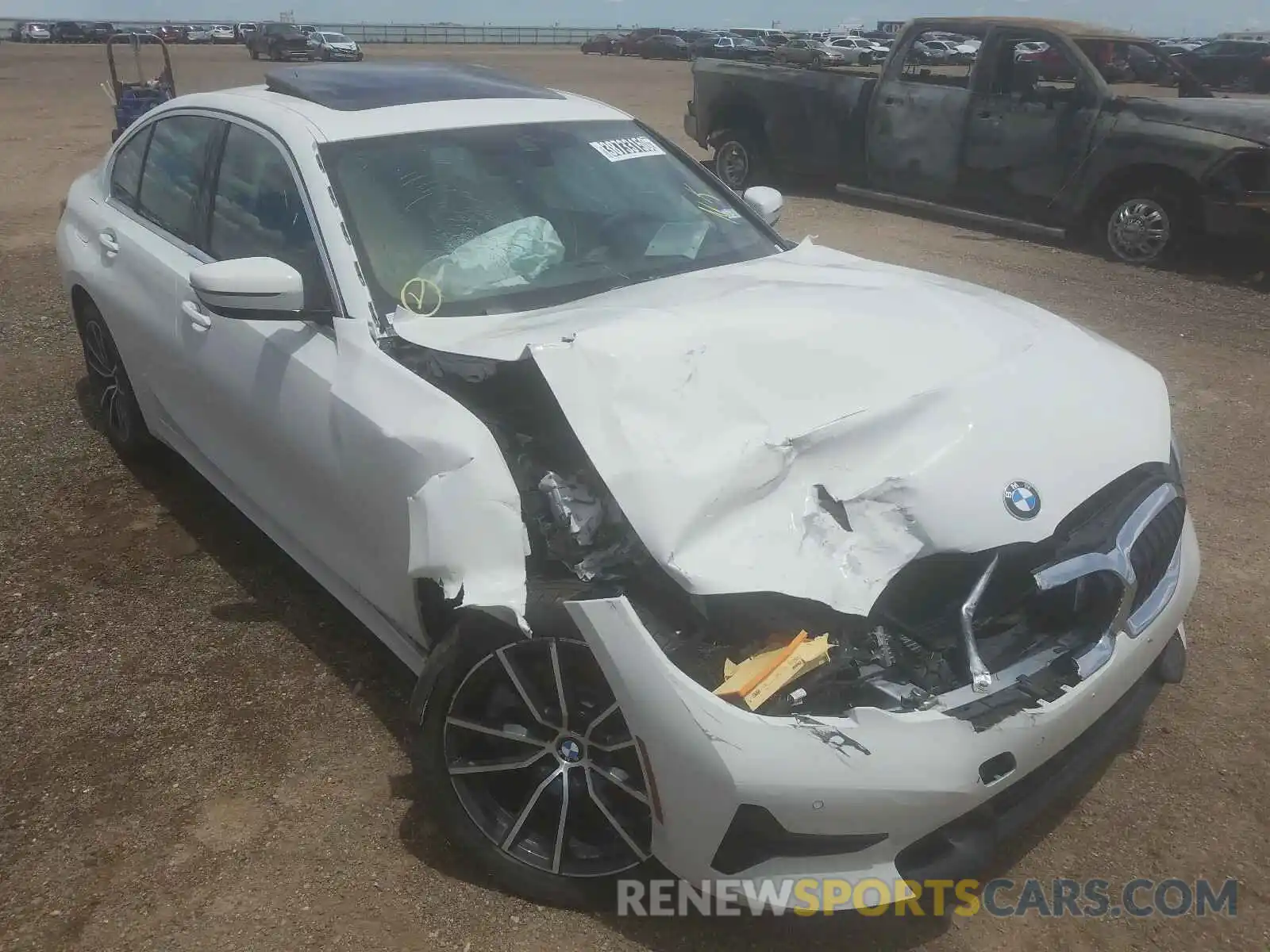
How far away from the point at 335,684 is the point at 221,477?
90 cm

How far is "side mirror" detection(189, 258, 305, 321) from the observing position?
269 cm

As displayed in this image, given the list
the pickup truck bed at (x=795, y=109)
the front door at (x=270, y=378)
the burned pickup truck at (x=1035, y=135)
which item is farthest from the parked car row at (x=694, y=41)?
the front door at (x=270, y=378)

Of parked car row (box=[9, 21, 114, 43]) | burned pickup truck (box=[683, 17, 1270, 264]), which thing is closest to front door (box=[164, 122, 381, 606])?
burned pickup truck (box=[683, 17, 1270, 264])

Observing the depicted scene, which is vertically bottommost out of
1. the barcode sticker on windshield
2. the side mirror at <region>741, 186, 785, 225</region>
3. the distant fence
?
the distant fence

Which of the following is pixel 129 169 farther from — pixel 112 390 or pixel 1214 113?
pixel 1214 113

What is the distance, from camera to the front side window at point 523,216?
2908 mm

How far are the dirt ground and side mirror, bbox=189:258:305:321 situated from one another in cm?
118

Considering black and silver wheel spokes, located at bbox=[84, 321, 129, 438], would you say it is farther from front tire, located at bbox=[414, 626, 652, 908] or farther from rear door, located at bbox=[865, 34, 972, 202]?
rear door, located at bbox=[865, 34, 972, 202]

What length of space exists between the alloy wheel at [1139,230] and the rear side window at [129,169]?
6941mm

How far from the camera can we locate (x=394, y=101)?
337cm

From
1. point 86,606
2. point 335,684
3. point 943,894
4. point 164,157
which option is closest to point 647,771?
point 943,894

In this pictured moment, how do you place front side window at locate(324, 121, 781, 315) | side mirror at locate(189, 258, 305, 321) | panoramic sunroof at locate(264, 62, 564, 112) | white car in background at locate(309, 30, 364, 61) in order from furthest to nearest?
white car in background at locate(309, 30, 364, 61)
panoramic sunroof at locate(264, 62, 564, 112)
front side window at locate(324, 121, 781, 315)
side mirror at locate(189, 258, 305, 321)

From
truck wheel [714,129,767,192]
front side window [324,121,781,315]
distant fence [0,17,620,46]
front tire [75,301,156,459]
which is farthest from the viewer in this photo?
distant fence [0,17,620,46]

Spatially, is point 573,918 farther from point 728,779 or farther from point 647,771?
point 728,779
